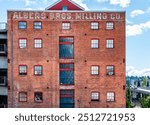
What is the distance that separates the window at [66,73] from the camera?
97.9 feet

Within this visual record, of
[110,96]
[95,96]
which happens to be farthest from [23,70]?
[110,96]

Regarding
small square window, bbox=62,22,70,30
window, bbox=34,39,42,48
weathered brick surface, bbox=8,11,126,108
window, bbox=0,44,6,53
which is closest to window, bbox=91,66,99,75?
weathered brick surface, bbox=8,11,126,108

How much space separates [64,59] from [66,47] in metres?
1.34

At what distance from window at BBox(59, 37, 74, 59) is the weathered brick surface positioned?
0.44 metres

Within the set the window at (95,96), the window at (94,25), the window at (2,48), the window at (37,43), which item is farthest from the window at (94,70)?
the window at (2,48)

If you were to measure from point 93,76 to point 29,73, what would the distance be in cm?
705

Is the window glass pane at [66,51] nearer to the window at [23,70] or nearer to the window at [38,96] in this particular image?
the window at [23,70]

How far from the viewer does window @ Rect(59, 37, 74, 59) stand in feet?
97.4

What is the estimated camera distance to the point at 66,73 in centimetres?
2988

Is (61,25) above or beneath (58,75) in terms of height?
above

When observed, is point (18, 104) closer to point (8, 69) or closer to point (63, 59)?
point (8, 69)

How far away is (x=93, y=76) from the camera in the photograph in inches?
1171

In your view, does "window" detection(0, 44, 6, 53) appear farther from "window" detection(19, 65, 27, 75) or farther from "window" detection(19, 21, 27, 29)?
Result: "window" detection(19, 21, 27, 29)

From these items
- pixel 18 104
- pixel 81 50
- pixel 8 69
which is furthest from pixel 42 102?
pixel 81 50
